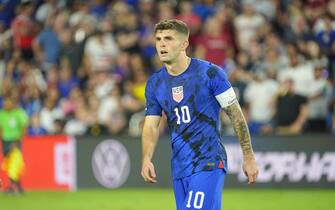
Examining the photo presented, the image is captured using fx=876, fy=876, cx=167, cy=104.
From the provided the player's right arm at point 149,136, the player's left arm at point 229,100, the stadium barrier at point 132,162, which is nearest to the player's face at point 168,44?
the player's left arm at point 229,100

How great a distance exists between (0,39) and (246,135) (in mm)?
13466

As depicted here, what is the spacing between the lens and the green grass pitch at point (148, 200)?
534 inches

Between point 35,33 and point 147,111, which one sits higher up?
point 35,33

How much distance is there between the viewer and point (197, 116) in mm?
7203

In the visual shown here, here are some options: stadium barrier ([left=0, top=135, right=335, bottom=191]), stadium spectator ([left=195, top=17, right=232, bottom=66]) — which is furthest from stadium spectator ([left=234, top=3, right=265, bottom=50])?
stadium barrier ([left=0, top=135, right=335, bottom=191])

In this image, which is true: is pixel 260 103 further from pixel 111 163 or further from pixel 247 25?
pixel 111 163

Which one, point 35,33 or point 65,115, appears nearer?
point 65,115

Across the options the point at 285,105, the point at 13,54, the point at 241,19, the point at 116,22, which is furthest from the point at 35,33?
the point at 285,105

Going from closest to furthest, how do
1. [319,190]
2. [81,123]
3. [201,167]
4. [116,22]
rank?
→ [201,167] < [319,190] < [81,123] < [116,22]

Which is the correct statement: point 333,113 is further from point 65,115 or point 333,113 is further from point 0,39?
point 0,39

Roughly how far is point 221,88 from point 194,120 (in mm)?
348

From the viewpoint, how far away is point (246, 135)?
283 inches

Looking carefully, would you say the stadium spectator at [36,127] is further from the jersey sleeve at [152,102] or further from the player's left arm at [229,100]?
the player's left arm at [229,100]

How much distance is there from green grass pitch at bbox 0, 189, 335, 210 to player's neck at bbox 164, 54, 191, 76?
20.5 feet
